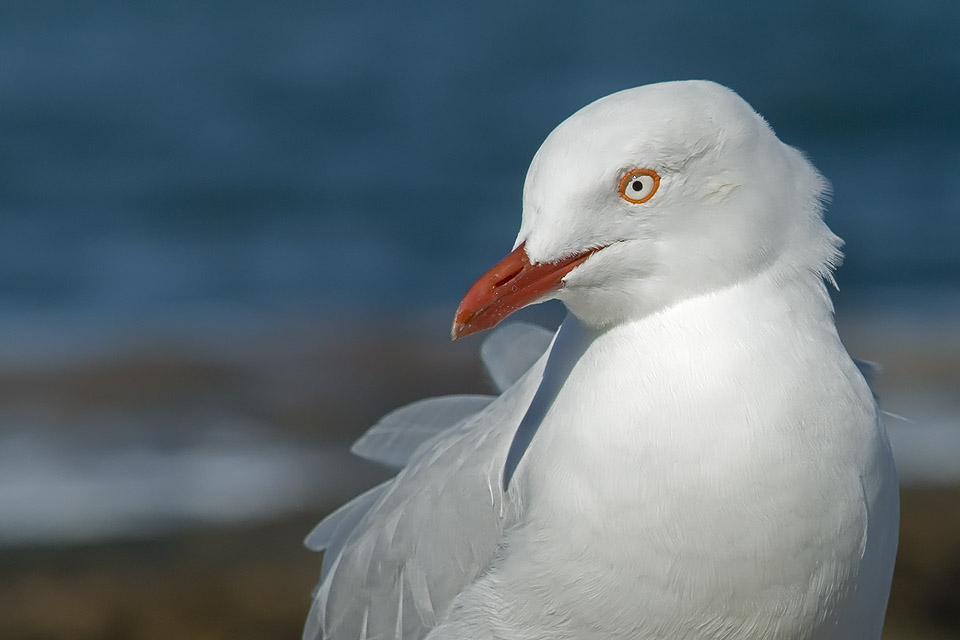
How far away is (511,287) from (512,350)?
1491 mm

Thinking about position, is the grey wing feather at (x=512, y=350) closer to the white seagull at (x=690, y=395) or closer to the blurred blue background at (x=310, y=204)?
the white seagull at (x=690, y=395)

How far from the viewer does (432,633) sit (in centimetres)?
348

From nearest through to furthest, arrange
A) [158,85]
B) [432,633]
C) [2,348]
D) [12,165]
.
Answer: [432,633]
[2,348]
[12,165]
[158,85]

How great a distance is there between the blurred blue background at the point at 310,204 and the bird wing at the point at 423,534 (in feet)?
9.63

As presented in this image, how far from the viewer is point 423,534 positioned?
138 inches

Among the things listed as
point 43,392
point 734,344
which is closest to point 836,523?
point 734,344

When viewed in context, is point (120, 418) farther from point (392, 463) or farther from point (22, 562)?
point (392, 463)

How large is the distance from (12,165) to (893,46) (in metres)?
10.9

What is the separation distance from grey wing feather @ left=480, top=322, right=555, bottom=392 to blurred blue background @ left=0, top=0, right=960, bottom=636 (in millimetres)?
2715

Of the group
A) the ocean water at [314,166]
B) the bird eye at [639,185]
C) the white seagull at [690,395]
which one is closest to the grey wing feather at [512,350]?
the white seagull at [690,395]

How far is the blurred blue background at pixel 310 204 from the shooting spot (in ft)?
25.0

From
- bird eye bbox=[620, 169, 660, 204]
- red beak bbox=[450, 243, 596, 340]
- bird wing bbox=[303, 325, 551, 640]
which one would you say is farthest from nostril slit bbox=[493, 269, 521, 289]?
bird wing bbox=[303, 325, 551, 640]

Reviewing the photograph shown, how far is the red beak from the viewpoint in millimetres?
2871

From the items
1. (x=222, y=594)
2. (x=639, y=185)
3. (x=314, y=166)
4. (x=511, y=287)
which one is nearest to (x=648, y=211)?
(x=639, y=185)
